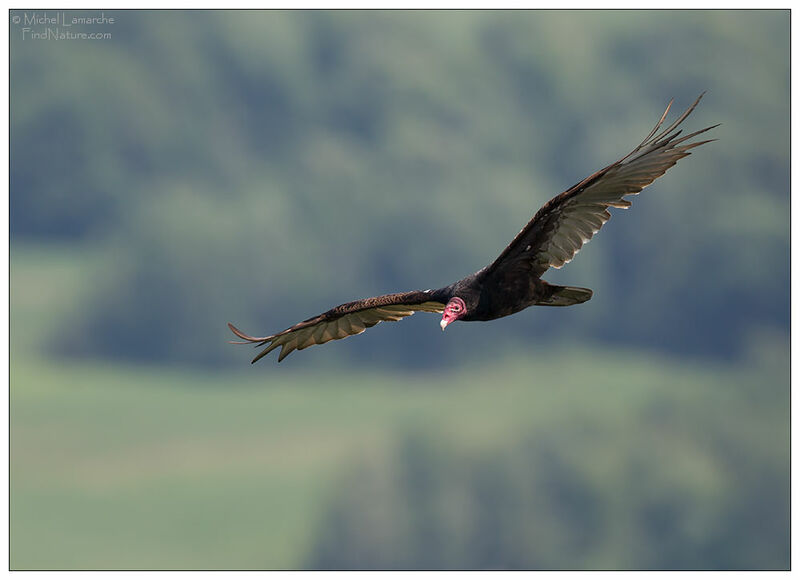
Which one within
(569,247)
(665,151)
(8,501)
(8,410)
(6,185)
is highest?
(6,185)

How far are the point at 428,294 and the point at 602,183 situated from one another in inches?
95.1

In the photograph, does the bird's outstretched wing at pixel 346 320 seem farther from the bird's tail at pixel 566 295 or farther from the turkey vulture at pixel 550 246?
the bird's tail at pixel 566 295

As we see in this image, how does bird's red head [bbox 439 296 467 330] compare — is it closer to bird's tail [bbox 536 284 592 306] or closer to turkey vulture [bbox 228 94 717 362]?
turkey vulture [bbox 228 94 717 362]

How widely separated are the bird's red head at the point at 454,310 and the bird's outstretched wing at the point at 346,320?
852 millimetres

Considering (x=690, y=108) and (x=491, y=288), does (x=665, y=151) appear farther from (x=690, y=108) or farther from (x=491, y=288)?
(x=491, y=288)

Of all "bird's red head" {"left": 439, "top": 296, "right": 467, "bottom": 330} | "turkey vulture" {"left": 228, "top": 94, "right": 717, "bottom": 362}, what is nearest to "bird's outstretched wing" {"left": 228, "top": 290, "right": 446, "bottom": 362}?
"turkey vulture" {"left": 228, "top": 94, "right": 717, "bottom": 362}

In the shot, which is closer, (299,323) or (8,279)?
(299,323)

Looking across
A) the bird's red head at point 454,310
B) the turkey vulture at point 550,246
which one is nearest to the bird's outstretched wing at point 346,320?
the turkey vulture at point 550,246

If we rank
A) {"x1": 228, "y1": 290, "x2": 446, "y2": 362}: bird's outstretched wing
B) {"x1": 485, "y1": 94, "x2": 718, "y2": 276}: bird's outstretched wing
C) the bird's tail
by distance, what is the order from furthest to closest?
{"x1": 228, "y1": 290, "x2": 446, "y2": 362}: bird's outstretched wing
the bird's tail
{"x1": 485, "y1": 94, "x2": 718, "y2": 276}: bird's outstretched wing

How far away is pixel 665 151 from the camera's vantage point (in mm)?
9750

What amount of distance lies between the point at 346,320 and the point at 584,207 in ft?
11.1

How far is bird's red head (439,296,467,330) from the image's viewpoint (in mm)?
10352

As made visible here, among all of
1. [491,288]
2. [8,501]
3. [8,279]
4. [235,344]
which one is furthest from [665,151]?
[8,501]

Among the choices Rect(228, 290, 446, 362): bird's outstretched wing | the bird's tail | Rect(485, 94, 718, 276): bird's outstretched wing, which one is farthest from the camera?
Rect(228, 290, 446, 362): bird's outstretched wing
